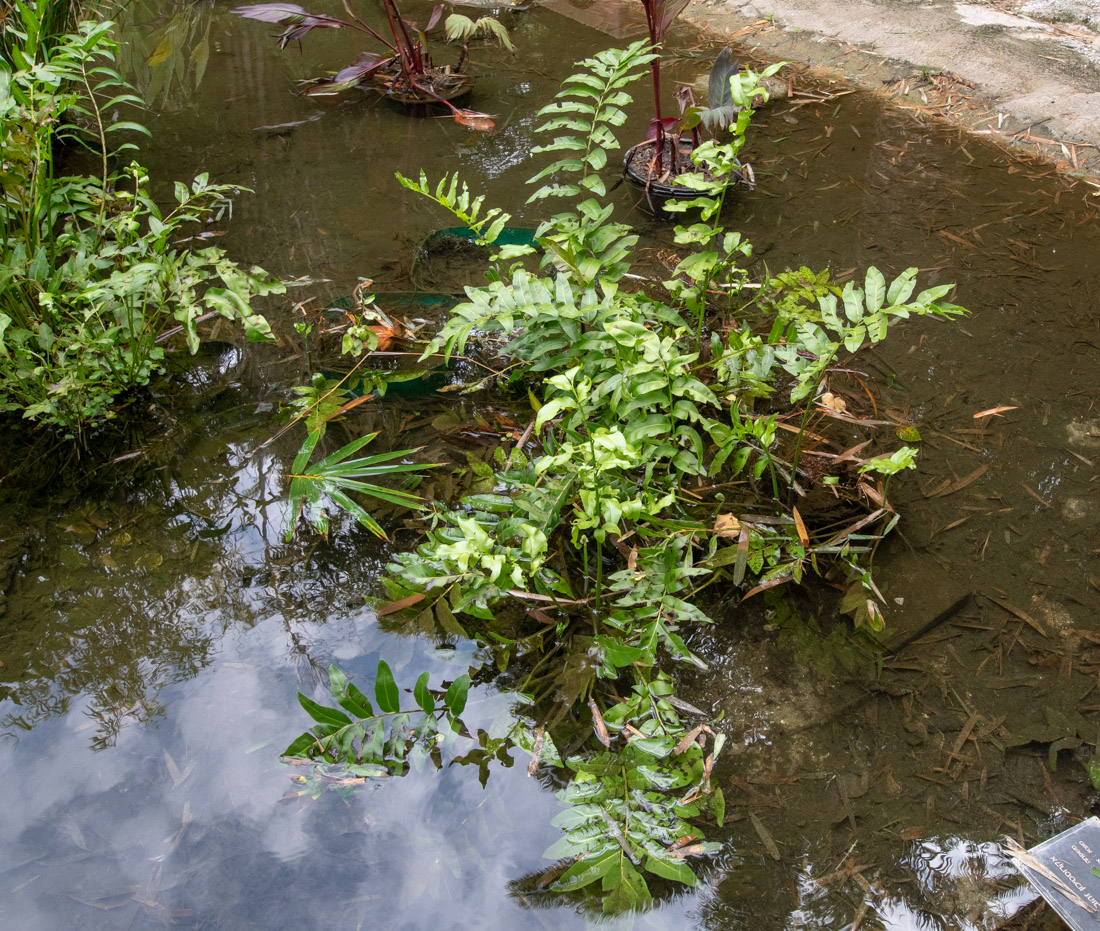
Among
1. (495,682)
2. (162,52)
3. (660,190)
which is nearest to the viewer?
(495,682)

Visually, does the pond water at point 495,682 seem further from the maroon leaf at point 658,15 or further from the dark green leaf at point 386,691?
the maroon leaf at point 658,15

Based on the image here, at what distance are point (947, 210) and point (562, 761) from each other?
2689 mm

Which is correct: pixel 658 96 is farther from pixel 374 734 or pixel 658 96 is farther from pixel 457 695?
pixel 374 734

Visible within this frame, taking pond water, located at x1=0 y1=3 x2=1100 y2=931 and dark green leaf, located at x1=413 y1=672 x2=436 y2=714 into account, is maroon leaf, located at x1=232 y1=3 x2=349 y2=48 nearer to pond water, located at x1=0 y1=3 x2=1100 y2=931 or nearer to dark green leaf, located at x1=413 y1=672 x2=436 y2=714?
pond water, located at x1=0 y1=3 x2=1100 y2=931

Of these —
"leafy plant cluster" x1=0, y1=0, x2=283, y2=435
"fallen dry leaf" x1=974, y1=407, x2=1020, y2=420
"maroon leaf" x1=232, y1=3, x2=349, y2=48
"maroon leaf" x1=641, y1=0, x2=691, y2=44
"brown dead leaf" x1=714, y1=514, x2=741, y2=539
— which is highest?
"maroon leaf" x1=641, y1=0, x2=691, y2=44

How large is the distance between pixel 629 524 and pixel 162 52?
377cm

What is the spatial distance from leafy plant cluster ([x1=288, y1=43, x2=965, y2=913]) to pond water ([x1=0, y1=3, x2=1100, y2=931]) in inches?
3.6

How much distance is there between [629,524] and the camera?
2.00m

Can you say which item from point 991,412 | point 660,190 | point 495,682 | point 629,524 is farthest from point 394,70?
point 495,682

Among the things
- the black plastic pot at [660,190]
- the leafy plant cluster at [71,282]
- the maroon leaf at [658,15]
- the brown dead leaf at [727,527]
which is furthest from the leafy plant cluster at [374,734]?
the maroon leaf at [658,15]

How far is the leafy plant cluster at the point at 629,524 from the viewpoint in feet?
5.15

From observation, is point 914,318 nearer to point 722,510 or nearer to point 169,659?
point 722,510

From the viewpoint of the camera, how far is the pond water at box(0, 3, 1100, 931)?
1.49 meters

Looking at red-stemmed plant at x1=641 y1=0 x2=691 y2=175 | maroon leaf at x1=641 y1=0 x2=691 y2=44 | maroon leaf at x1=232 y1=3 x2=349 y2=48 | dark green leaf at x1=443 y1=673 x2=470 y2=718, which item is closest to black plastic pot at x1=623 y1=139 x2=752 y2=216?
red-stemmed plant at x1=641 y1=0 x2=691 y2=175
